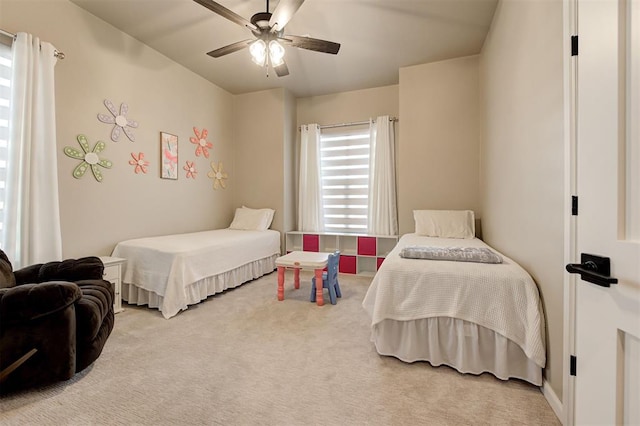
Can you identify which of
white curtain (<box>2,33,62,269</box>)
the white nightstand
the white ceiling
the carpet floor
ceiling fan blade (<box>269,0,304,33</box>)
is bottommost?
the carpet floor

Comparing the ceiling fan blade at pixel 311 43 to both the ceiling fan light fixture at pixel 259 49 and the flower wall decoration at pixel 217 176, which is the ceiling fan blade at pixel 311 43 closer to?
the ceiling fan light fixture at pixel 259 49

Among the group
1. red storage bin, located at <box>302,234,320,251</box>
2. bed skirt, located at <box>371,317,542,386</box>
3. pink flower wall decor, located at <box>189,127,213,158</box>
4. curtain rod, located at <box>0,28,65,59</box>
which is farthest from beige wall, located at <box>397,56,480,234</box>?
curtain rod, located at <box>0,28,65,59</box>

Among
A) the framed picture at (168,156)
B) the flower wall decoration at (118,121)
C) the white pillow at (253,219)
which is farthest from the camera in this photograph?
the white pillow at (253,219)

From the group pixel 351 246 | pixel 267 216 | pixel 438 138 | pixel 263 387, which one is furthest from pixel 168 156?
pixel 438 138

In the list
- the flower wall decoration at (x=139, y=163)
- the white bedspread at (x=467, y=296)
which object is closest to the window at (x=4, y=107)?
the flower wall decoration at (x=139, y=163)

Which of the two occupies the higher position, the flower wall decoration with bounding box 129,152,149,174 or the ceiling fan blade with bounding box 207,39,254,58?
the ceiling fan blade with bounding box 207,39,254,58

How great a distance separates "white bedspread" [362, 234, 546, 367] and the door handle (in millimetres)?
823

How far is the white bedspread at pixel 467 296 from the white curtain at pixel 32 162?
2747 mm

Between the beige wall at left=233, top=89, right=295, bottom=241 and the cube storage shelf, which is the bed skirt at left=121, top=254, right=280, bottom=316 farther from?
the beige wall at left=233, top=89, right=295, bottom=241

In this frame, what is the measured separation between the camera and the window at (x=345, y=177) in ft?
14.6

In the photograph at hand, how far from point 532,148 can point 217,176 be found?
13.4ft

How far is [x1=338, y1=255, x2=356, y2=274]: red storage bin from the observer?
4174 millimetres

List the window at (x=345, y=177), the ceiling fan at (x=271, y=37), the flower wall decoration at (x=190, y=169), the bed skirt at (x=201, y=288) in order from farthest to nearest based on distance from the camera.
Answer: the window at (x=345, y=177) < the flower wall decoration at (x=190, y=169) < the bed skirt at (x=201, y=288) < the ceiling fan at (x=271, y=37)

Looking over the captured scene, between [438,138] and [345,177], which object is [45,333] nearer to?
[345,177]
